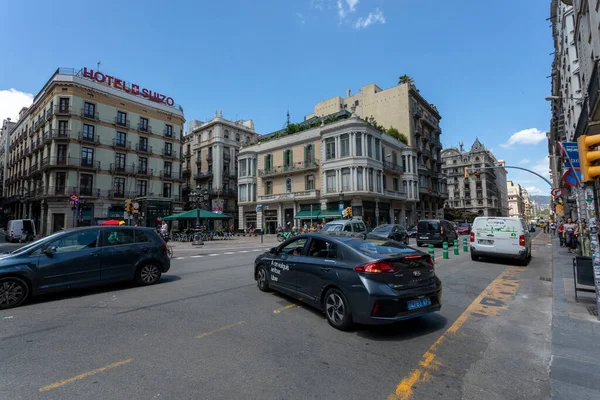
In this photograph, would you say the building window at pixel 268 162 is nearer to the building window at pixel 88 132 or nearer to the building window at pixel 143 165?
the building window at pixel 143 165

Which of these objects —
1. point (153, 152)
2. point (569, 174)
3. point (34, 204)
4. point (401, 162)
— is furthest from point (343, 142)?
point (34, 204)

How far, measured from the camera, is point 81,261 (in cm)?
674

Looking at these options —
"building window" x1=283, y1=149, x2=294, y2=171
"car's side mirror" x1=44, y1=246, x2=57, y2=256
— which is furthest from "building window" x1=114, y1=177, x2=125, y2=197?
"car's side mirror" x1=44, y1=246, x2=57, y2=256

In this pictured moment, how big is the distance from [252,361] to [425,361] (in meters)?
2.13

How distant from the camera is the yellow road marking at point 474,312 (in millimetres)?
3137

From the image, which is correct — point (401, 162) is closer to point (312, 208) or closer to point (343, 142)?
point (343, 142)

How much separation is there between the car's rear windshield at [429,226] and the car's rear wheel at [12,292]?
19180 mm

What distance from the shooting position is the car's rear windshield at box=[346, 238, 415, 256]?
4.77 m

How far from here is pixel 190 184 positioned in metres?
56.0

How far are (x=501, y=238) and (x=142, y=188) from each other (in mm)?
40653

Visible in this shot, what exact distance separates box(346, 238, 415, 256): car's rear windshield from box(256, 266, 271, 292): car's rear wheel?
261cm

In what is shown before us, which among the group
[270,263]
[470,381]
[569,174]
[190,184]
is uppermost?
[190,184]

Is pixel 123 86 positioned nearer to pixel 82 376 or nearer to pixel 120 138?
pixel 120 138

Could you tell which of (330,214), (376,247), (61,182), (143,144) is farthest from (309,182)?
(376,247)
